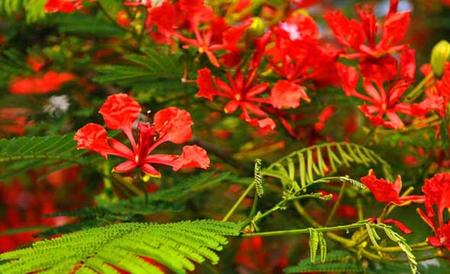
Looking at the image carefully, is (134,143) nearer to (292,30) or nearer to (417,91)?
(292,30)

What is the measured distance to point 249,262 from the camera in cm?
164

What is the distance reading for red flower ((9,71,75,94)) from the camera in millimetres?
1511

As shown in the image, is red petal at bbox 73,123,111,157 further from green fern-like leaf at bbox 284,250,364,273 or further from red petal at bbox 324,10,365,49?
red petal at bbox 324,10,365,49

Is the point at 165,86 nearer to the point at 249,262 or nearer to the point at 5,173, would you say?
the point at 5,173

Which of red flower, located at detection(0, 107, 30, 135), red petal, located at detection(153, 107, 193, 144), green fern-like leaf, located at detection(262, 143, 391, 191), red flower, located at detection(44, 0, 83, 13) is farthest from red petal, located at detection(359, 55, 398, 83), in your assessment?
red flower, located at detection(0, 107, 30, 135)

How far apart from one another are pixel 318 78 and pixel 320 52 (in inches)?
2.3

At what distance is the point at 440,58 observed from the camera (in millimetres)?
1273

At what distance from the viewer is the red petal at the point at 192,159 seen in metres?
1.03

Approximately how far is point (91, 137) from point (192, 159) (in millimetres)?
131

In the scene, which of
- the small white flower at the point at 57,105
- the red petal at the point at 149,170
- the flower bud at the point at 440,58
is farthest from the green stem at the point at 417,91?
the small white flower at the point at 57,105

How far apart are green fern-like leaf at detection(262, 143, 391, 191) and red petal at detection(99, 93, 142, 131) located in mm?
208

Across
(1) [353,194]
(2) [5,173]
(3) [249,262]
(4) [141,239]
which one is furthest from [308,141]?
(4) [141,239]

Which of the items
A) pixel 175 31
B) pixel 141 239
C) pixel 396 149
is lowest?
pixel 396 149

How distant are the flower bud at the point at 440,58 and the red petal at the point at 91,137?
56 cm
